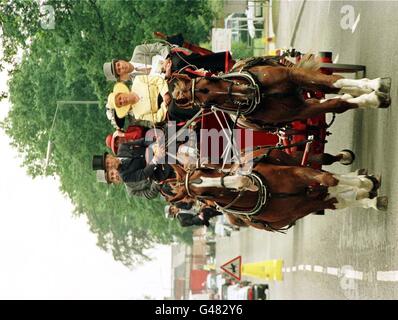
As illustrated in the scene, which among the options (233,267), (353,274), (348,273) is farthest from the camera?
(233,267)

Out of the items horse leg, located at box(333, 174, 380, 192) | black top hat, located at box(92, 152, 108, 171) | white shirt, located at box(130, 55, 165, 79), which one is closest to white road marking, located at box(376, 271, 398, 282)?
horse leg, located at box(333, 174, 380, 192)

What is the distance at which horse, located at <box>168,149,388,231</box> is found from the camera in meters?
8.23

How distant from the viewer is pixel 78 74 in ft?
73.5

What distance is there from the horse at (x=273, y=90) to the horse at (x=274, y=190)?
739 millimetres

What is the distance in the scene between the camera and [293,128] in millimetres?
10219

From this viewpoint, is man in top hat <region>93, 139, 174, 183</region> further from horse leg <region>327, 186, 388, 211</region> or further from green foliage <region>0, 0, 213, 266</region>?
green foliage <region>0, 0, 213, 266</region>

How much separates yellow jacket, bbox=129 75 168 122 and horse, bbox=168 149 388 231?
3919 mm

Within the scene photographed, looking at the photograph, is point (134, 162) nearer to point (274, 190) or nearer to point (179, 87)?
point (179, 87)

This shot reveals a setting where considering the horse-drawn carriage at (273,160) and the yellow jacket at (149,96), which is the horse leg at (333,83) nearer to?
the horse-drawn carriage at (273,160)

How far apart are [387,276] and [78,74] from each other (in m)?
16.6

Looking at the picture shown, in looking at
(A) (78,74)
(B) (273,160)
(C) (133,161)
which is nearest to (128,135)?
(C) (133,161)
